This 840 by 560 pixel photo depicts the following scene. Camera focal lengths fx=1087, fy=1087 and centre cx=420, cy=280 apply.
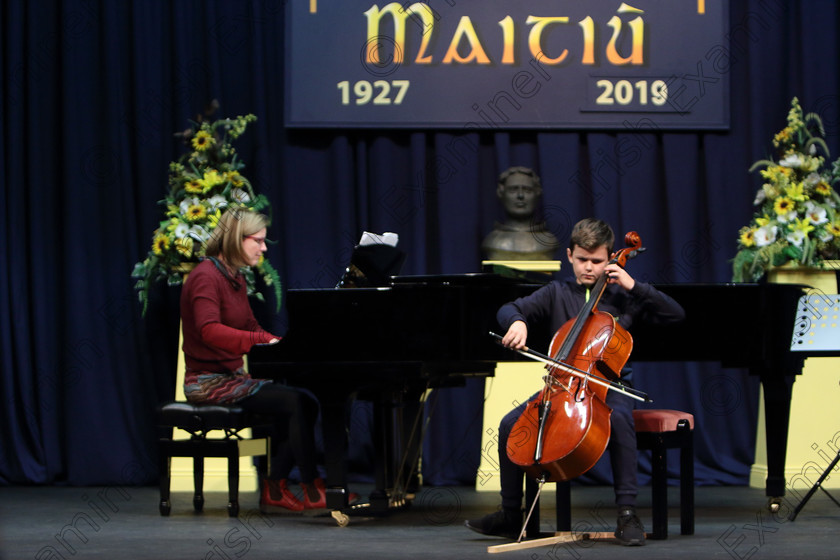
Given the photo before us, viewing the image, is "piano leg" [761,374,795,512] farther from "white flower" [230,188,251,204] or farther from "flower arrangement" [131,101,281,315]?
"white flower" [230,188,251,204]

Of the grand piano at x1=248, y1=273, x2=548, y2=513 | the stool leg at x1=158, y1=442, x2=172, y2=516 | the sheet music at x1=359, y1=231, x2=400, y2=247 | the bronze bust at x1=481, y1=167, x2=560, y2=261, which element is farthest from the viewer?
the bronze bust at x1=481, y1=167, x2=560, y2=261

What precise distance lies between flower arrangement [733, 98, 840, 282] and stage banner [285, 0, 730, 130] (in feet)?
2.71

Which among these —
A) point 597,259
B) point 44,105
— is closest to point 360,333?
point 597,259

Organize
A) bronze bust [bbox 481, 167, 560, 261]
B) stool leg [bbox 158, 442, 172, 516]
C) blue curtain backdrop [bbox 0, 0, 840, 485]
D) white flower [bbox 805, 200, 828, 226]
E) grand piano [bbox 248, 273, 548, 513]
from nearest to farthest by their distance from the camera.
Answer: grand piano [bbox 248, 273, 548, 513] < stool leg [bbox 158, 442, 172, 516] < white flower [bbox 805, 200, 828, 226] < bronze bust [bbox 481, 167, 560, 261] < blue curtain backdrop [bbox 0, 0, 840, 485]

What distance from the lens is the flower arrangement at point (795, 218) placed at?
4898mm

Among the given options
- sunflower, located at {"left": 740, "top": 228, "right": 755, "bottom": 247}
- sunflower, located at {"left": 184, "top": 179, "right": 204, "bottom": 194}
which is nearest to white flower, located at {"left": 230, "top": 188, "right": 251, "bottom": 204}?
sunflower, located at {"left": 184, "top": 179, "right": 204, "bottom": 194}

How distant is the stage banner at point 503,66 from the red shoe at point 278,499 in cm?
209

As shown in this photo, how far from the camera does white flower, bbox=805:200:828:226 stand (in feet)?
16.0

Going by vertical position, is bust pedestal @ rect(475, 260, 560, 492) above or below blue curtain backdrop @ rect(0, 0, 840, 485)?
below

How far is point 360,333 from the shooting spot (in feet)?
12.7

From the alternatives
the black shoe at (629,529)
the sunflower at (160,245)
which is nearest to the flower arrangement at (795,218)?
the black shoe at (629,529)

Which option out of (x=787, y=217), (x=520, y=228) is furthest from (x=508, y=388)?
(x=787, y=217)

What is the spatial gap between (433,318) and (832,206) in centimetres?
217

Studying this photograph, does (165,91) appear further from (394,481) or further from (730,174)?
(730,174)
